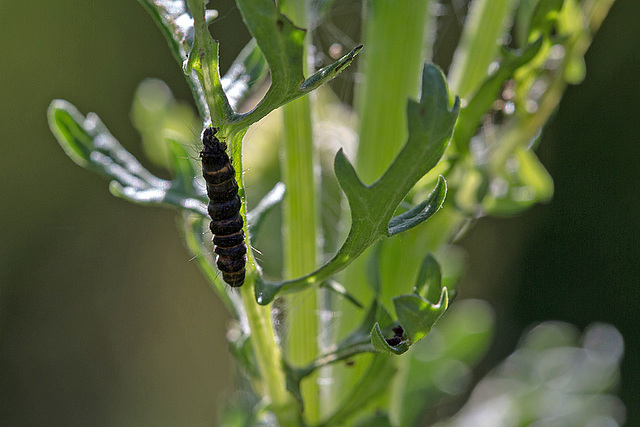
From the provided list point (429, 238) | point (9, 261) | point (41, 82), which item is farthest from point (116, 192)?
point (9, 261)

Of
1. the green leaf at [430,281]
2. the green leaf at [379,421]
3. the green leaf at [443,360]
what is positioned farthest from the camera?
the green leaf at [443,360]

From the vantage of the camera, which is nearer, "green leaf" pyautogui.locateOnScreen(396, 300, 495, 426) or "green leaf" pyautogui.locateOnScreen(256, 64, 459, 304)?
"green leaf" pyautogui.locateOnScreen(256, 64, 459, 304)

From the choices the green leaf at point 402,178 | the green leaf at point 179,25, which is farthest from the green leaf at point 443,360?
the green leaf at point 179,25

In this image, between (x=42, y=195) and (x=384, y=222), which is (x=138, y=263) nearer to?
(x=42, y=195)

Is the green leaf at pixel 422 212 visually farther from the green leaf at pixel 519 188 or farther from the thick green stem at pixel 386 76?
the green leaf at pixel 519 188

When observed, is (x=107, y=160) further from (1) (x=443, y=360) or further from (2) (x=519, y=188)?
(1) (x=443, y=360)

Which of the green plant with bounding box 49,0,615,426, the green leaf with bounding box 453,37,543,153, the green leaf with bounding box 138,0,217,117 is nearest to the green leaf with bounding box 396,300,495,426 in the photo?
the green plant with bounding box 49,0,615,426

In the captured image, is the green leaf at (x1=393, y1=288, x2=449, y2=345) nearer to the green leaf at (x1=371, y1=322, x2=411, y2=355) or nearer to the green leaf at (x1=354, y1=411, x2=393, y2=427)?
the green leaf at (x1=371, y1=322, x2=411, y2=355)
